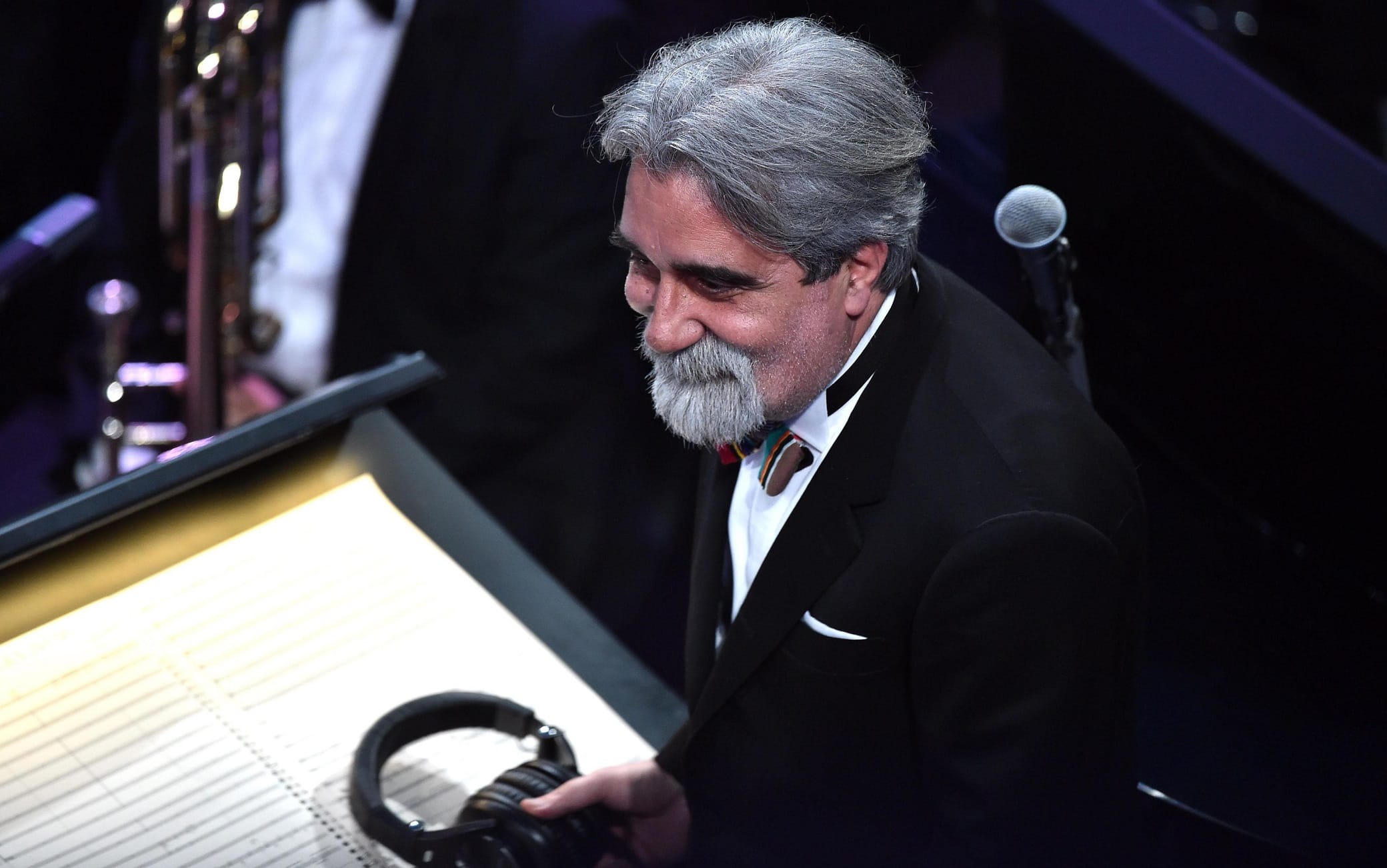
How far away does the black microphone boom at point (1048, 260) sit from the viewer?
4.90ft

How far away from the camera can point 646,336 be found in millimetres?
1485

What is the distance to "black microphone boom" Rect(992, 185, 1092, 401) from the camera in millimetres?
1492

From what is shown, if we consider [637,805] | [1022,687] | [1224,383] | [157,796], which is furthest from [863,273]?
[1224,383]

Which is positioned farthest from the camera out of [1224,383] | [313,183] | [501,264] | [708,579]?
[313,183]

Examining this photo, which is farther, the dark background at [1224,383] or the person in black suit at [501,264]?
the person in black suit at [501,264]

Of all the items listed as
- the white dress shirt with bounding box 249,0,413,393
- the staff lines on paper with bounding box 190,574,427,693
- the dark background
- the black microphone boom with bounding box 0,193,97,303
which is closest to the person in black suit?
the white dress shirt with bounding box 249,0,413,393

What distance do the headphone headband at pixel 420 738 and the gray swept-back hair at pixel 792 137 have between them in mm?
526

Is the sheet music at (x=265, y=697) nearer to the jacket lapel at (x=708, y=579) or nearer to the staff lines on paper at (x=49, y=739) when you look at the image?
the staff lines on paper at (x=49, y=739)

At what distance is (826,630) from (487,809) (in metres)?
0.38

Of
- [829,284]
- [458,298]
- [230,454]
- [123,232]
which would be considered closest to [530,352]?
[458,298]

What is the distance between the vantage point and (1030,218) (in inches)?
58.9

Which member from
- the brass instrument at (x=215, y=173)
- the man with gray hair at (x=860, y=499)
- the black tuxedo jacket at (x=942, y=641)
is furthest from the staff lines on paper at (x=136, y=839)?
the brass instrument at (x=215, y=173)

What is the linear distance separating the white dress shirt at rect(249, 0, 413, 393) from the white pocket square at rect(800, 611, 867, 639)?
1724 mm

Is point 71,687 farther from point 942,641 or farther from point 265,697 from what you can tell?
point 942,641
